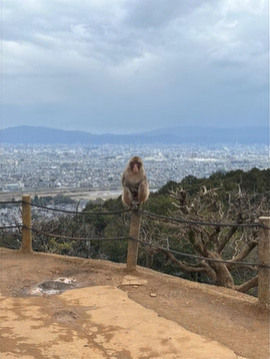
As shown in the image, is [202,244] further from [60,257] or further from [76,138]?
[76,138]

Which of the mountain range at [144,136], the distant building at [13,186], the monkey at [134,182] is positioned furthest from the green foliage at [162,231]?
the mountain range at [144,136]

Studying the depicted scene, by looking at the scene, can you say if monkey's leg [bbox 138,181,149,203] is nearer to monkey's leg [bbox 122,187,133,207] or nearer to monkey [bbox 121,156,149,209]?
monkey [bbox 121,156,149,209]

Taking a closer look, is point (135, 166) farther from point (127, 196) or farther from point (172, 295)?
point (172, 295)

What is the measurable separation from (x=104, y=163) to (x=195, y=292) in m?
36.4

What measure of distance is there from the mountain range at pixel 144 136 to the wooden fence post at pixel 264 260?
208ft

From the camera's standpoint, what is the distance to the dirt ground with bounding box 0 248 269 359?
13.3 ft

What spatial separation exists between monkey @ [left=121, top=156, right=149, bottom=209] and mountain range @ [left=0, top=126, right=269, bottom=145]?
61.1 meters

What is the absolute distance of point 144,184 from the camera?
22.2ft

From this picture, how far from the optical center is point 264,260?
4684 millimetres

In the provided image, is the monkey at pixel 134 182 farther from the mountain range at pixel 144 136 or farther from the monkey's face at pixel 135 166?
the mountain range at pixel 144 136

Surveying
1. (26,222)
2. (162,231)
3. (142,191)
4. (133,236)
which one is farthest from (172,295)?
(162,231)

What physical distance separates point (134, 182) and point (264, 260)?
275cm

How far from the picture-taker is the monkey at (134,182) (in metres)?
6.71

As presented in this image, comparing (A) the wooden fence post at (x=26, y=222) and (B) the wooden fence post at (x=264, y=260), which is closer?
(B) the wooden fence post at (x=264, y=260)
